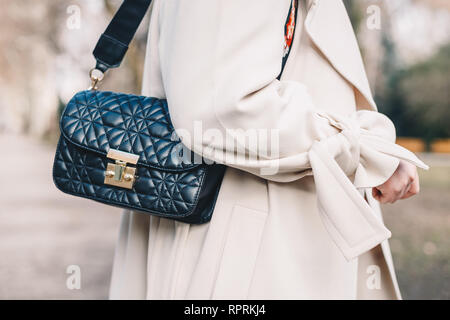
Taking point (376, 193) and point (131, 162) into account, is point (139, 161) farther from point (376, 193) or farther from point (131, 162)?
point (376, 193)

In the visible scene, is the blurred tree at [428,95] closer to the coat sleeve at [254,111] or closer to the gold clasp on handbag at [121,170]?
the coat sleeve at [254,111]

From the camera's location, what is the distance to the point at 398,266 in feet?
12.4

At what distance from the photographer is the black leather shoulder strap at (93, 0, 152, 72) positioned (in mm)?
1145

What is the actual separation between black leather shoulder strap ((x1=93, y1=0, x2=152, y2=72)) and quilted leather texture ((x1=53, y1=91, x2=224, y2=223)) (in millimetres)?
127

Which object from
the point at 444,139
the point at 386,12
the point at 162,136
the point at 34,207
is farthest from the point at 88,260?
the point at 444,139

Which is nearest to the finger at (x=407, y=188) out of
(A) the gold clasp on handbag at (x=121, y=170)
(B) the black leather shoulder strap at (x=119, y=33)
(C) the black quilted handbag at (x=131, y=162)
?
(C) the black quilted handbag at (x=131, y=162)

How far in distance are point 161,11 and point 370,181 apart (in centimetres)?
69

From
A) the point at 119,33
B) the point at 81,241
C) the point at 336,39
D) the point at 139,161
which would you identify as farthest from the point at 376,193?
the point at 81,241

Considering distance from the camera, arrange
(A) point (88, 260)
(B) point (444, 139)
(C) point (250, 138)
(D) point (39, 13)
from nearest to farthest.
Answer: (C) point (250, 138) → (A) point (88, 260) → (D) point (39, 13) → (B) point (444, 139)

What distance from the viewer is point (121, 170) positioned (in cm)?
101

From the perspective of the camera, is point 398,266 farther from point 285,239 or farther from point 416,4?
point 416,4

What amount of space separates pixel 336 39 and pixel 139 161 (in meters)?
0.60

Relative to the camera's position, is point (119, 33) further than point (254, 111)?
Yes

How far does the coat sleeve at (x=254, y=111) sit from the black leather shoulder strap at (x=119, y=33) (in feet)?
0.72
